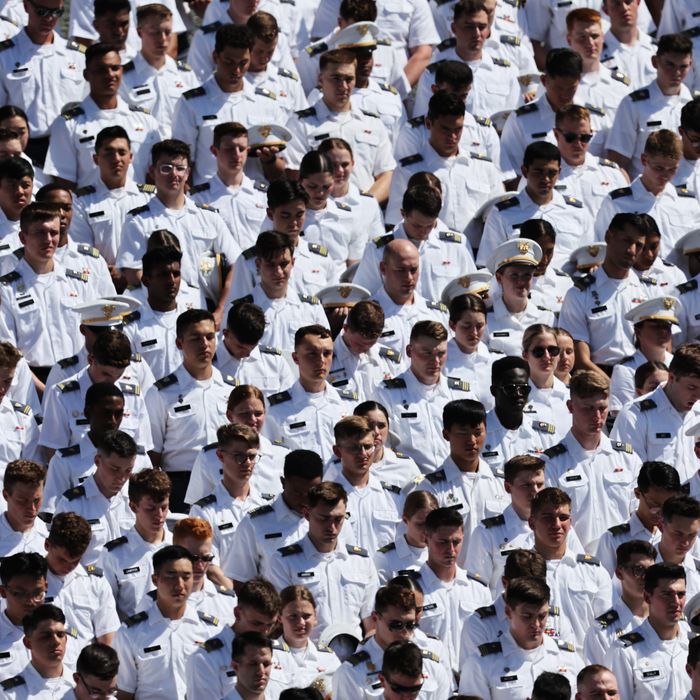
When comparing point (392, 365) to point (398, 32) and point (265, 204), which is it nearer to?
point (265, 204)

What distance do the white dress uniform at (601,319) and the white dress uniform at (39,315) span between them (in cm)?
337

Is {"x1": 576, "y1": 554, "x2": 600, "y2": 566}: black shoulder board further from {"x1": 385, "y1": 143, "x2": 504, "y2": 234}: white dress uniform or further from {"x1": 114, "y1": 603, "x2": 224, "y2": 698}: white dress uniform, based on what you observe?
{"x1": 385, "y1": 143, "x2": 504, "y2": 234}: white dress uniform

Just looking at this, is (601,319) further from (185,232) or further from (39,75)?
(39,75)

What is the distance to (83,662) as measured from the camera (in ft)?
40.2

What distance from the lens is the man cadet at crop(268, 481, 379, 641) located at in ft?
44.4

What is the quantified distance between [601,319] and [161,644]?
433cm

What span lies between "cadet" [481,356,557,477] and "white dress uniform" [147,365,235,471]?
5.62ft

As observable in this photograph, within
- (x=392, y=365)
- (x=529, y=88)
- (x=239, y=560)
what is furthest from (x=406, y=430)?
(x=529, y=88)

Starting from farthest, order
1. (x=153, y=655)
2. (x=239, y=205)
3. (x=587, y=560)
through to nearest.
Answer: (x=239, y=205) → (x=587, y=560) → (x=153, y=655)

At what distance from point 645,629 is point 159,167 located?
4.61 metres

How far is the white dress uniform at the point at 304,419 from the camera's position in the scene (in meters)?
14.6

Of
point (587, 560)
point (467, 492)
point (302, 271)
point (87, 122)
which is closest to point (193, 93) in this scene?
point (87, 122)

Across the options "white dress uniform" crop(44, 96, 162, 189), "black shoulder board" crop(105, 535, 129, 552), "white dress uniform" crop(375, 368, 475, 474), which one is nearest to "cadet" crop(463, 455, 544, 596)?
"white dress uniform" crop(375, 368, 475, 474)

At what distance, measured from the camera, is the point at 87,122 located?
16.1 meters
